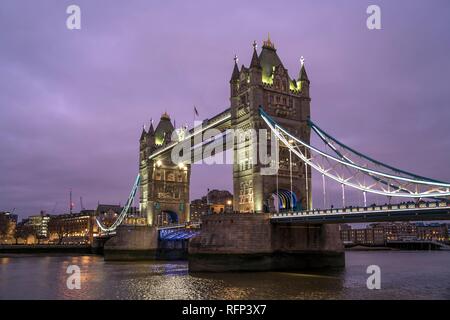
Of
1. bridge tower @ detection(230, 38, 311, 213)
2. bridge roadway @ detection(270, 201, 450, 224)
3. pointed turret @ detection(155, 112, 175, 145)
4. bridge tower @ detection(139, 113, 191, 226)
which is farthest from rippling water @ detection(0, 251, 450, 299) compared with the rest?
pointed turret @ detection(155, 112, 175, 145)

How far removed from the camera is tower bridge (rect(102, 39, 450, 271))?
39812mm

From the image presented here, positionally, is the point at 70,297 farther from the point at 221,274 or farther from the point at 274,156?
the point at 274,156

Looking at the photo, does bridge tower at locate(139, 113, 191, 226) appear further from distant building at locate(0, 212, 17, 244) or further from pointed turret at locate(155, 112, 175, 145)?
distant building at locate(0, 212, 17, 244)

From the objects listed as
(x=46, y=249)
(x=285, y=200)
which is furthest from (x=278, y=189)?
(x=46, y=249)

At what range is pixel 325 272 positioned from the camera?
145 feet

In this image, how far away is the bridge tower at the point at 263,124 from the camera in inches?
2058

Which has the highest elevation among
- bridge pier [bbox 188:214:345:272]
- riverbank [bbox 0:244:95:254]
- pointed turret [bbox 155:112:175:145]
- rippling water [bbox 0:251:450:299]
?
pointed turret [bbox 155:112:175:145]

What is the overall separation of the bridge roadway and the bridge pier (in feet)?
6.48

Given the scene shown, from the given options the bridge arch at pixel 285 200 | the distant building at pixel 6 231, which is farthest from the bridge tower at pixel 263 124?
the distant building at pixel 6 231

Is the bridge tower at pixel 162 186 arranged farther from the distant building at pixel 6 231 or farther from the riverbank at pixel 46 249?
the distant building at pixel 6 231

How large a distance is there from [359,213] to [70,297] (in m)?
22.3

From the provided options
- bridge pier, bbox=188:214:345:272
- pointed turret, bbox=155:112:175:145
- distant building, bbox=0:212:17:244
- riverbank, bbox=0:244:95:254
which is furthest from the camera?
distant building, bbox=0:212:17:244

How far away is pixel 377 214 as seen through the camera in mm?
37750
